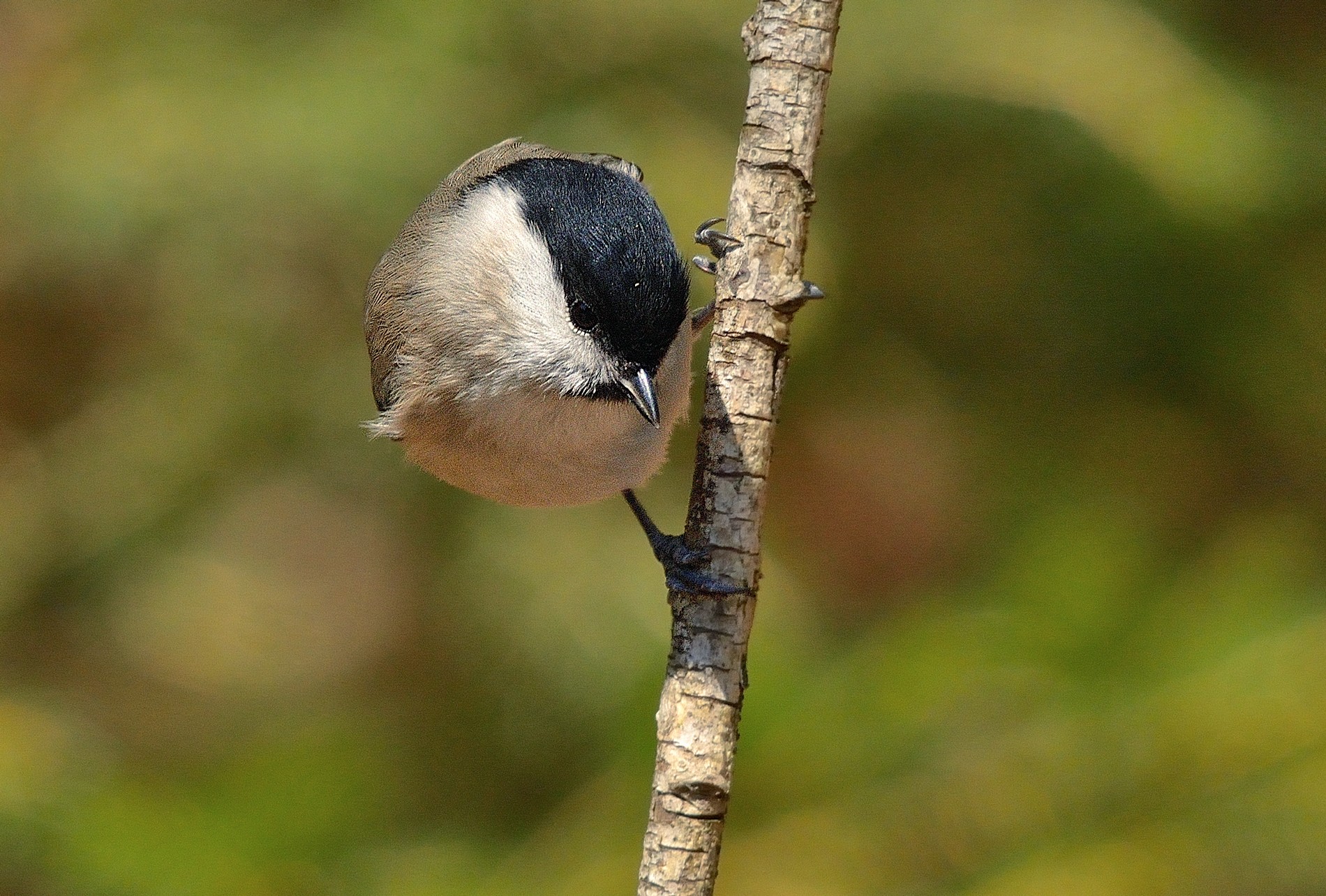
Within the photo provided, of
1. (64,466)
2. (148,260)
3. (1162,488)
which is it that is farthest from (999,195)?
(64,466)

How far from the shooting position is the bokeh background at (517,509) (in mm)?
3400

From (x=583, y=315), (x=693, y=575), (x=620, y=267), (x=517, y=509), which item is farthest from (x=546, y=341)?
(x=517, y=509)

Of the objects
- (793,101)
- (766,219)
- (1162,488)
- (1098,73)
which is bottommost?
(766,219)

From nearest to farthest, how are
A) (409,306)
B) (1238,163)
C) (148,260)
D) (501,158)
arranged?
1. (409,306)
2. (501,158)
3. (1238,163)
4. (148,260)

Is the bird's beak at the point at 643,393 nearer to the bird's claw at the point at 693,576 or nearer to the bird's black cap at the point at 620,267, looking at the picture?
the bird's black cap at the point at 620,267

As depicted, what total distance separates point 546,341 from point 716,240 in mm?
439

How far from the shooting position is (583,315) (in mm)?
2457

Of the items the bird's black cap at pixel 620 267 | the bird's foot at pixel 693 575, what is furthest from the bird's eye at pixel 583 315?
the bird's foot at pixel 693 575

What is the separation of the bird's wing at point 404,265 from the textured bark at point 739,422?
705mm

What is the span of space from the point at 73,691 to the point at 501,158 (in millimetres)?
2142

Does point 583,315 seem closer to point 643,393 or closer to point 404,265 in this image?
point 643,393

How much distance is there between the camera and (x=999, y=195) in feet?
13.1

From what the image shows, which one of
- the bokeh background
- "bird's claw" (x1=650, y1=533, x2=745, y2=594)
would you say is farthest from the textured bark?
the bokeh background

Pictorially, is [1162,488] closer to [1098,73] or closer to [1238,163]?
[1238,163]
